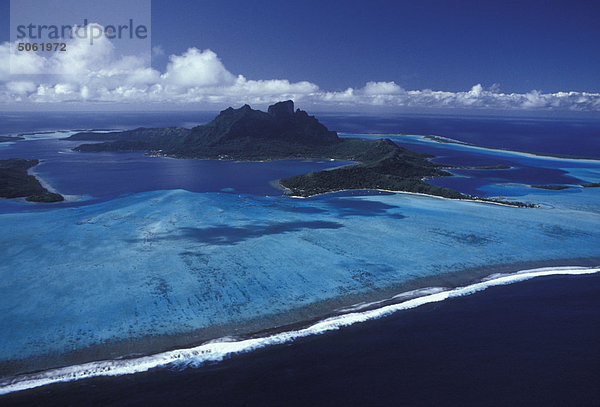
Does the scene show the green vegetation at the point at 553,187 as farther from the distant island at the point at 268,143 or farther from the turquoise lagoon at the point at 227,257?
the distant island at the point at 268,143

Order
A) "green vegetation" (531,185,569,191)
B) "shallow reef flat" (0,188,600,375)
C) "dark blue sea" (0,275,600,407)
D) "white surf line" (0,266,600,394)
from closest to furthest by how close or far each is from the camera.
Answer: "dark blue sea" (0,275,600,407), "white surf line" (0,266,600,394), "shallow reef flat" (0,188,600,375), "green vegetation" (531,185,569,191)

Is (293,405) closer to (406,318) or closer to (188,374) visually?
(188,374)

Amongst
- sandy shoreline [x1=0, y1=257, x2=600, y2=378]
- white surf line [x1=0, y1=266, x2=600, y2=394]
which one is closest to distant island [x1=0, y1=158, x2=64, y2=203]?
sandy shoreline [x1=0, y1=257, x2=600, y2=378]

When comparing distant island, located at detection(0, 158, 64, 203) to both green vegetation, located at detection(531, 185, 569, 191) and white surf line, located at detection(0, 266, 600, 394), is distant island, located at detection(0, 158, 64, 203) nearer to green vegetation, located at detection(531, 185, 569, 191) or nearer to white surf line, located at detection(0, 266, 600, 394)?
white surf line, located at detection(0, 266, 600, 394)

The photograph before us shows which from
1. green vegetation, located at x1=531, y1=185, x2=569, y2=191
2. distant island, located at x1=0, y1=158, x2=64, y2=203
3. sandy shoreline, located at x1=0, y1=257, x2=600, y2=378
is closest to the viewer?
sandy shoreline, located at x1=0, y1=257, x2=600, y2=378

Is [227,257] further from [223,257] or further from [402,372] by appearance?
[402,372]
